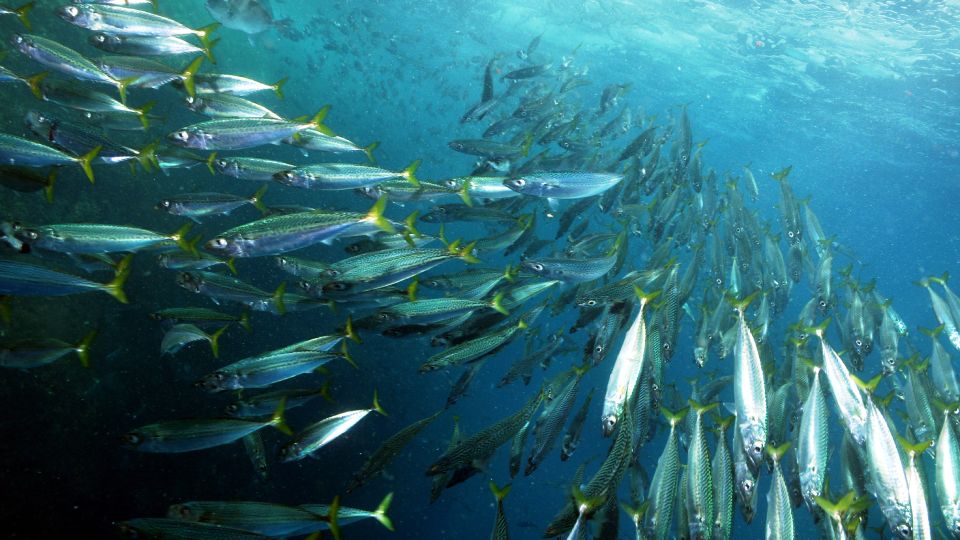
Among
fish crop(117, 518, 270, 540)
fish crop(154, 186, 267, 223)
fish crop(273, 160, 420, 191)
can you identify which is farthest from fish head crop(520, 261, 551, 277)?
fish crop(117, 518, 270, 540)

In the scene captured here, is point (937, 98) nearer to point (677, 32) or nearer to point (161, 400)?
point (677, 32)

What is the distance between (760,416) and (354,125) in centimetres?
2469

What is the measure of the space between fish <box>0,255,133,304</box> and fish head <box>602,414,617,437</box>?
3740 mm

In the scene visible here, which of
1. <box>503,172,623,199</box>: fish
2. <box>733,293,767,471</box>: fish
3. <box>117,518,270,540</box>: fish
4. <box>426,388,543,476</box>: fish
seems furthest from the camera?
<box>503,172,623,199</box>: fish

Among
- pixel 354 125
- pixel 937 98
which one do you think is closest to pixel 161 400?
pixel 354 125

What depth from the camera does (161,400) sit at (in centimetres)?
764

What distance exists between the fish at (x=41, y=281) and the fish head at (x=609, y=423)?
3740 millimetres

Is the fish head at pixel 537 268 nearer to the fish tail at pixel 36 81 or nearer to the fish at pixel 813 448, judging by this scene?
the fish at pixel 813 448

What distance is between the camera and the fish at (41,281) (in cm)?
352

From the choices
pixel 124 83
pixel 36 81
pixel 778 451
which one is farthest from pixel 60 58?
pixel 778 451

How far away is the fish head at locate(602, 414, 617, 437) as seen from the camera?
346 centimetres

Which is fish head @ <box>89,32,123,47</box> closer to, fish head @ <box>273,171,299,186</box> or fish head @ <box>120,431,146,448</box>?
fish head @ <box>273,171,299,186</box>

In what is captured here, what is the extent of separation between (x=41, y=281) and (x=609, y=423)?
446 centimetres

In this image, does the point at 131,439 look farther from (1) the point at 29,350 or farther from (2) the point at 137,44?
(2) the point at 137,44
